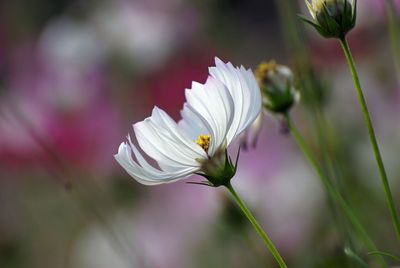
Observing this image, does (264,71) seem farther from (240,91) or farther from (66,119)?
(66,119)

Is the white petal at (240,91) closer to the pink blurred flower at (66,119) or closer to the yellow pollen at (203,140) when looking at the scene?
the yellow pollen at (203,140)

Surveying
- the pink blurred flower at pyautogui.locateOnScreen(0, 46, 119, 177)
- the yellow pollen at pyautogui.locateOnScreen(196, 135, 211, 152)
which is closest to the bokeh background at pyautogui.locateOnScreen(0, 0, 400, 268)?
the pink blurred flower at pyautogui.locateOnScreen(0, 46, 119, 177)

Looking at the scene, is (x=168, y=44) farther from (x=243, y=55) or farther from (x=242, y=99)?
(x=242, y=99)

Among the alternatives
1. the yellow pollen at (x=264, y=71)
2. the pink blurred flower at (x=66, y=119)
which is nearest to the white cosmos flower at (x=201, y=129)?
the yellow pollen at (x=264, y=71)

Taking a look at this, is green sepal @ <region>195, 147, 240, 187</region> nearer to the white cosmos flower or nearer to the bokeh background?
the white cosmos flower

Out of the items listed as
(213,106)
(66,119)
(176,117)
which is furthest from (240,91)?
(176,117)
